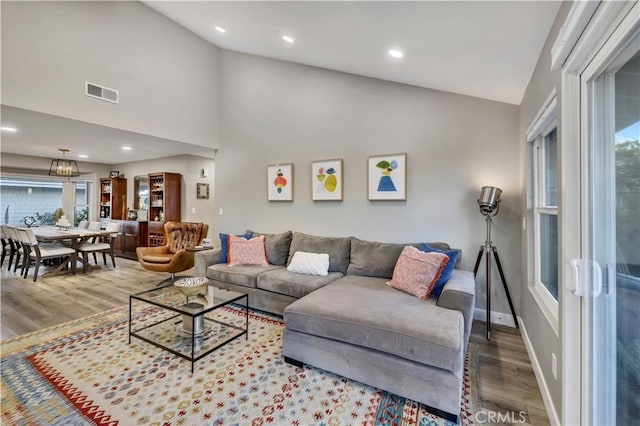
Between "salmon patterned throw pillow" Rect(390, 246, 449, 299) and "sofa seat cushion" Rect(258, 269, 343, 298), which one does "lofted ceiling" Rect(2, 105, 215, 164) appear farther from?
"salmon patterned throw pillow" Rect(390, 246, 449, 299)

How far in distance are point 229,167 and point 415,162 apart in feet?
10.2

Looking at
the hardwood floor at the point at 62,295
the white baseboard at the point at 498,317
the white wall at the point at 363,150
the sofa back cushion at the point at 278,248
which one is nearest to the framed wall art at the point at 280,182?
the white wall at the point at 363,150

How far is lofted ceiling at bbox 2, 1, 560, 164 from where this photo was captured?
173cm

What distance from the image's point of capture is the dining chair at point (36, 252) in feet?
15.0

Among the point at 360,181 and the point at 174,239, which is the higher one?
the point at 360,181

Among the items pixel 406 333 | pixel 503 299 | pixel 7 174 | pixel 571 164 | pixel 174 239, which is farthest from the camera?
pixel 7 174

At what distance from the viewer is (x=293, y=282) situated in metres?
3.00

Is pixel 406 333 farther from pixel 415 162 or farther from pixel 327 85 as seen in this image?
pixel 327 85

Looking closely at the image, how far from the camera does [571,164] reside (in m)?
1.35

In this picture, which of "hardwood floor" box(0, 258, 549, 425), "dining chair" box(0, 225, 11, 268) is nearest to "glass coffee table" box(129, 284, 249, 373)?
"hardwood floor" box(0, 258, 549, 425)

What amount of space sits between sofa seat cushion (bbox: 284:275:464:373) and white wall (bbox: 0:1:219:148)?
342cm

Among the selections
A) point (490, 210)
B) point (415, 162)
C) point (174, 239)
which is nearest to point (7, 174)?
point (174, 239)

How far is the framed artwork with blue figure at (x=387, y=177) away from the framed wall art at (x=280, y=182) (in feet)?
4.06

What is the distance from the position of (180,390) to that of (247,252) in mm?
1964
